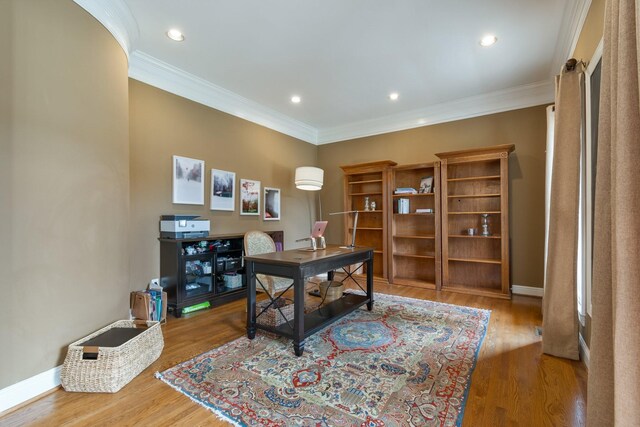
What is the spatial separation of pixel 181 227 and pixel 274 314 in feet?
5.07

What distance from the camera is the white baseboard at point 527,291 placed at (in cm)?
406

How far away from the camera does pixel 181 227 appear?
336 centimetres

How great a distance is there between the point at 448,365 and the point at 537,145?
3505 millimetres

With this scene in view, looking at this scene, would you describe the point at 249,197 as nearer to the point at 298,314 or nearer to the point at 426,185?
the point at 298,314

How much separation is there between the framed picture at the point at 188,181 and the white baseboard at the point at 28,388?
2.07m

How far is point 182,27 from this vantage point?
279cm

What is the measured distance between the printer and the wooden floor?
112cm

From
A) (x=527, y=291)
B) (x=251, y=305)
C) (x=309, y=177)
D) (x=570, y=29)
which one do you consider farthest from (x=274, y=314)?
(x=570, y=29)

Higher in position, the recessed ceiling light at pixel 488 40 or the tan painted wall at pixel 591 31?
the recessed ceiling light at pixel 488 40

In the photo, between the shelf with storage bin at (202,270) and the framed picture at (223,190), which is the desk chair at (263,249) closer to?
the shelf with storage bin at (202,270)

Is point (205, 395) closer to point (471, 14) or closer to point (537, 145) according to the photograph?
point (471, 14)

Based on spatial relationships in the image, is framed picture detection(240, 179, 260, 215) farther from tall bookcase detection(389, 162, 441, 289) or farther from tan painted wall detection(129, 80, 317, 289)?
tall bookcase detection(389, 162, 441, 289)

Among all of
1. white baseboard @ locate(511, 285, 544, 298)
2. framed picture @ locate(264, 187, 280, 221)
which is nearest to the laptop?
framed picture @ locate(264, 187, 280, 221)

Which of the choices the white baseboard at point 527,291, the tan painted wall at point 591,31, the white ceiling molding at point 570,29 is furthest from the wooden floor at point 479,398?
the white ceiling molding at point 570,29
